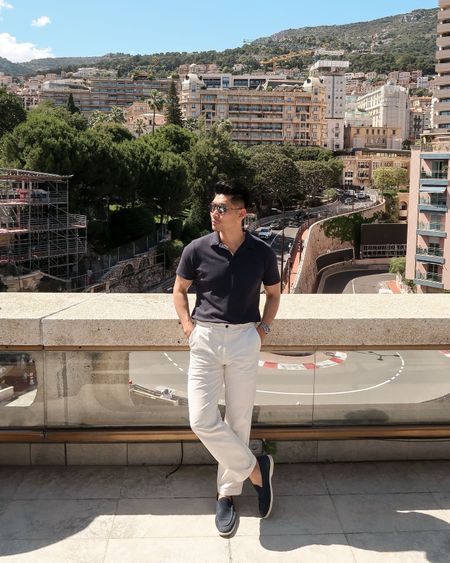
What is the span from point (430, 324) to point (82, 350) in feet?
6.45

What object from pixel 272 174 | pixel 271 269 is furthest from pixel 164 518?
pixel 272 174

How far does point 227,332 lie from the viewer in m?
3.11

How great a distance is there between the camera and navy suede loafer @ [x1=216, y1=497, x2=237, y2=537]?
10.1 ft

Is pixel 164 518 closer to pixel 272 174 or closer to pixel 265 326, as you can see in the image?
pixel 265 326

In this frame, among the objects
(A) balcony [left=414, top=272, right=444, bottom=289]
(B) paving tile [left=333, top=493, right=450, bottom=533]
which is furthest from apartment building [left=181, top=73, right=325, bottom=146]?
(B) paving tile [left=333, top=493, right=450, bottom=533]

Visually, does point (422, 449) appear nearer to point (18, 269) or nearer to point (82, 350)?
point (82, 350)

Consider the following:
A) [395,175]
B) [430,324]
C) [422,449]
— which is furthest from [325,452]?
[395,175]

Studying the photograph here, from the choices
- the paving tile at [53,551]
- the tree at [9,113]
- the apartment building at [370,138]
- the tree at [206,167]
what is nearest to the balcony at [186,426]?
the paving tile at [53,551]

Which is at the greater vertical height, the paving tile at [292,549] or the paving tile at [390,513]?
the paving tile at [390,513]

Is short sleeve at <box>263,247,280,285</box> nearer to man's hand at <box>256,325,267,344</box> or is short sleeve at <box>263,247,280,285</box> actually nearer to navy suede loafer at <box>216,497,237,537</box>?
man's hand at <box>256,325,267,344</box>

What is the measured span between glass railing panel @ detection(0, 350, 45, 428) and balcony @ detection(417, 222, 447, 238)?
41868mm

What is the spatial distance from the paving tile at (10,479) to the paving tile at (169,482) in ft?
1.95

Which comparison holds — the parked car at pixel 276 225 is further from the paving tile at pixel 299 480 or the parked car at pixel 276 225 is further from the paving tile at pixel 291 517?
the paving tile at pixel 291 517

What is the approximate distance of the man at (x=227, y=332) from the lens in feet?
10.2
